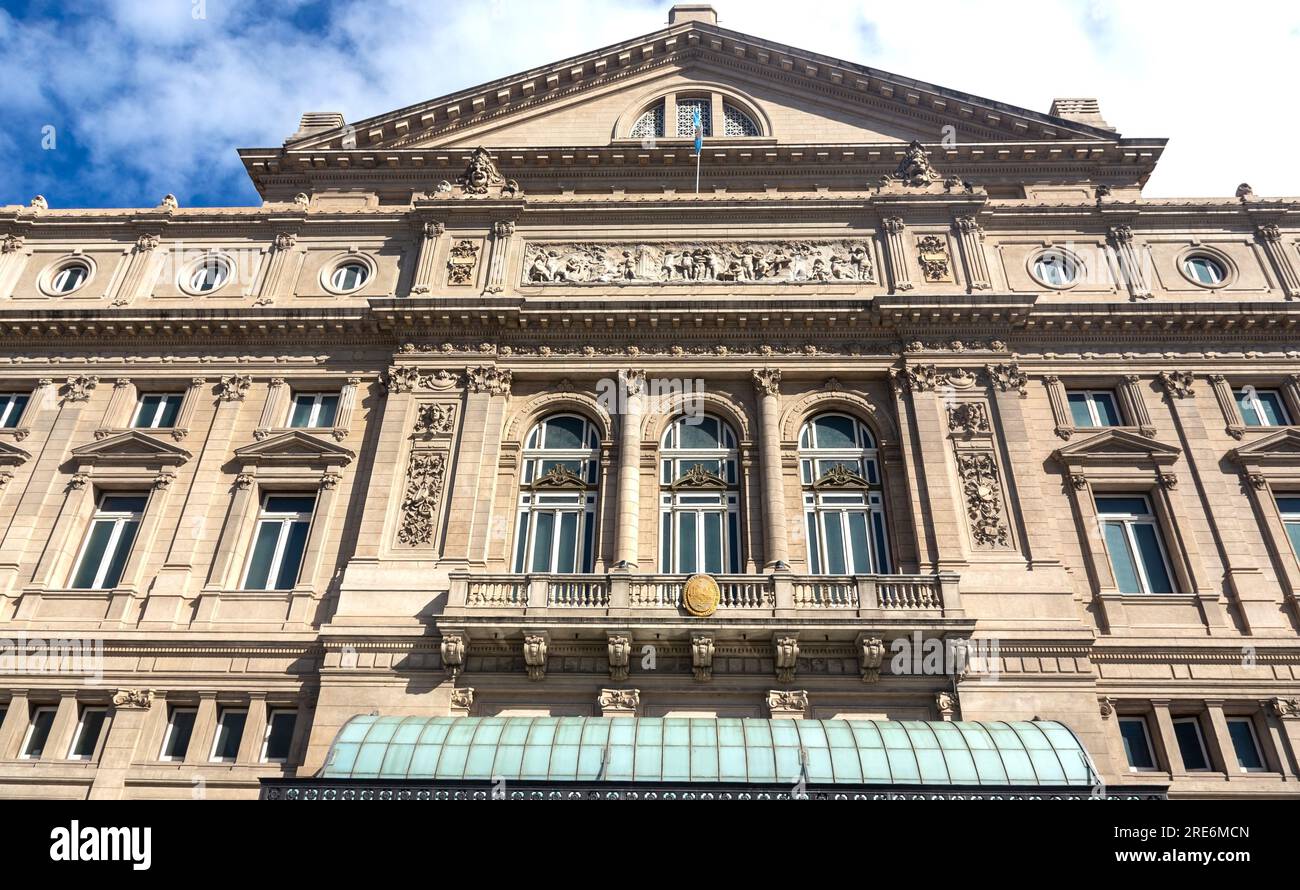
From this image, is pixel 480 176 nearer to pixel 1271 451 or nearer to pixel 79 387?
pixel 79 387

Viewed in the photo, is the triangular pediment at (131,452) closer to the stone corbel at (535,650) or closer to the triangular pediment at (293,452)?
the triangular pediment at (293,452)

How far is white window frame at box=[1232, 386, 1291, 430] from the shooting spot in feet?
90.3

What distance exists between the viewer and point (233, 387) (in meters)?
28.9

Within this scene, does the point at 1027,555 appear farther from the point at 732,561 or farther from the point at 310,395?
the point at 310,395

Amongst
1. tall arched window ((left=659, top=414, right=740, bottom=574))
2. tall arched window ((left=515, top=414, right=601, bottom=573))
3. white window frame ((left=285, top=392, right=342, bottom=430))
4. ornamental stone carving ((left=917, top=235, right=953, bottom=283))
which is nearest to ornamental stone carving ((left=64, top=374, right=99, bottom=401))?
white window frame ((left=285, top=392, right=342, bottom=430))

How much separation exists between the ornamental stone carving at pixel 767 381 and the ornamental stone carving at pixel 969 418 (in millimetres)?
5228

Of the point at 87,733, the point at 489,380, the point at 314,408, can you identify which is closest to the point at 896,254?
the point at 489,380

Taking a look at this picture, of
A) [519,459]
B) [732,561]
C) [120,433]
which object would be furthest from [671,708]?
[120,433]

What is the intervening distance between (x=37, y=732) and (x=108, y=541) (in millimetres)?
5609

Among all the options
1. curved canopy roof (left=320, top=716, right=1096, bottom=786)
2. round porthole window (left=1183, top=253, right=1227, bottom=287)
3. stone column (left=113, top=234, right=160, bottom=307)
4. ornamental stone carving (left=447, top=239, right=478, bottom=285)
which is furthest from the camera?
stone column (left=113, top=234, right=160, bottom=307)

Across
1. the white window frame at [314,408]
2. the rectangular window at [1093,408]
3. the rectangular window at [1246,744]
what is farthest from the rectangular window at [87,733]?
→ the rectangular window at [1093,408]

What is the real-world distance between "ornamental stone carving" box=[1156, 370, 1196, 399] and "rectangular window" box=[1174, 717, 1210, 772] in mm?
10050

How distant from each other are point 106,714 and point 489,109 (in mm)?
25816

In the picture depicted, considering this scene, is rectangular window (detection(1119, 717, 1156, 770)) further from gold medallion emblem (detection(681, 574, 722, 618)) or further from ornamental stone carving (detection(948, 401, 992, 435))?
gold medallion emblem (detection(681, 574, 722, 618))
